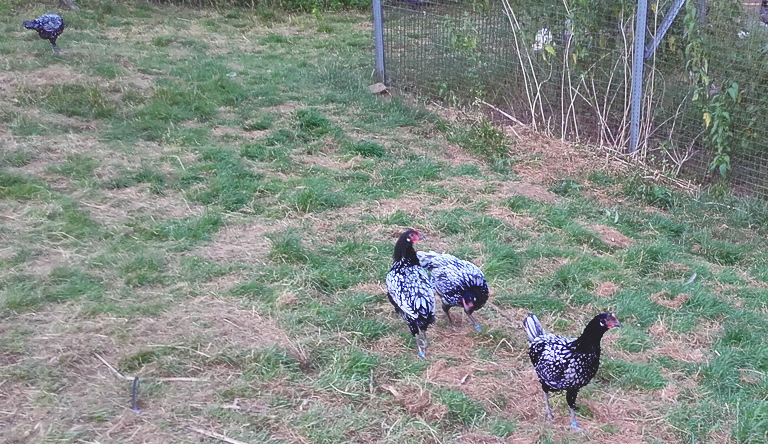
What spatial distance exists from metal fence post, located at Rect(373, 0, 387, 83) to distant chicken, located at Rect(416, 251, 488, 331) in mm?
5379

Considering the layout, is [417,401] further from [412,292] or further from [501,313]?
[501,313]

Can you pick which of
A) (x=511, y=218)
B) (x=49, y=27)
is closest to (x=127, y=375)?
(x=511, y=218)

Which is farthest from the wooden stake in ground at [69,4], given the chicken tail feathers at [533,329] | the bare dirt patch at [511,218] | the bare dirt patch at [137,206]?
the chicken tail feathers at [533,329]

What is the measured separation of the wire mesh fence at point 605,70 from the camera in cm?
618

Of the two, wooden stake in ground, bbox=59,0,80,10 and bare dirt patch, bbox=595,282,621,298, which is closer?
bare dirt patch, bbox=595,282,621,298

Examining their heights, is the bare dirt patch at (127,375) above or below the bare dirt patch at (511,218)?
above

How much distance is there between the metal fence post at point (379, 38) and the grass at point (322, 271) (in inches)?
29.8

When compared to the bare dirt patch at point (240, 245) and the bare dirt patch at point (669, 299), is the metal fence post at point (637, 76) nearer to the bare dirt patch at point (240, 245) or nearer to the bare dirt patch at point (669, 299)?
the bare dirt patch at point (669, 299)

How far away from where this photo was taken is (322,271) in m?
4.72

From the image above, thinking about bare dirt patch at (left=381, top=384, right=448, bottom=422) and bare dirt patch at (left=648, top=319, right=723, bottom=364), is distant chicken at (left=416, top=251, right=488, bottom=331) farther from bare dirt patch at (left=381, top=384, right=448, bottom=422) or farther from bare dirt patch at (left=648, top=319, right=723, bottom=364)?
bare dirt patch at (left=648, top=319, right=723, bottom=364)

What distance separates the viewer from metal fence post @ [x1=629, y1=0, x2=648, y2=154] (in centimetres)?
655

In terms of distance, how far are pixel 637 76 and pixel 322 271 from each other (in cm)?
368

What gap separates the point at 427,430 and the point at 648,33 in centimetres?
478

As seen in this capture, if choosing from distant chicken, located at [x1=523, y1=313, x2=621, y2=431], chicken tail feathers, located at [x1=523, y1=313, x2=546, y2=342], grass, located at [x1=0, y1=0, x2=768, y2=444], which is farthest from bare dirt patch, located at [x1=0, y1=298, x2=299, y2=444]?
distant chicken, located at [x1=523, y1=313, x2=621, y2=431]
